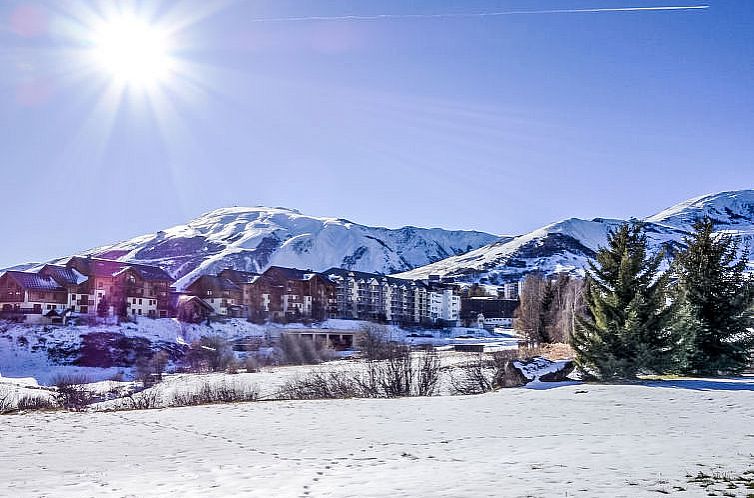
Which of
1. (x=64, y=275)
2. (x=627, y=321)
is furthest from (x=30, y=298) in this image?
(x=627, y=321)

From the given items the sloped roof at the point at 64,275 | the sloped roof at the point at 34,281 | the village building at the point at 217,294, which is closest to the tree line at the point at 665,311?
the sloped roof at the point at 34,281

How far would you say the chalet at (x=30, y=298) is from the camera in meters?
65.4

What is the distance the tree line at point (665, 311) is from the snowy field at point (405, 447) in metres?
3.20

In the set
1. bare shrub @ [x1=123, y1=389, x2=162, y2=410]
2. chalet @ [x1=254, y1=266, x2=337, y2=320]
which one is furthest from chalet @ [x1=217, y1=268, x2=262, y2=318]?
bare shrub @ [x1=123, y1=389, x2=162, y2=410]

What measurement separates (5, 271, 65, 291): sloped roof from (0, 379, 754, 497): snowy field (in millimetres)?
52674

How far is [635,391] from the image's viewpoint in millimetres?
22531

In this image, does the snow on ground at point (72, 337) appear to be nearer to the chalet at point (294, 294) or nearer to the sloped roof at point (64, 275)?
the sloped roof at point (64, 275)

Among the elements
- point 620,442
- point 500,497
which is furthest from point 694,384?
point 500,497

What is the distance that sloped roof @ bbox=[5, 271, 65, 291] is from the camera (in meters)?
67.3

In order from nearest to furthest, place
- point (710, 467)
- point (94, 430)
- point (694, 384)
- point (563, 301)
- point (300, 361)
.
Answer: point (710, 467) → point (94, 430) → point (694, 384) → point (300, 361) → point (563, 301)

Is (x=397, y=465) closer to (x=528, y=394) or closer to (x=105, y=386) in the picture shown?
(x=528, y=394)

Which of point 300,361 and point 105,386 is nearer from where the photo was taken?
point 105,386

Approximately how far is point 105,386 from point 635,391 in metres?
34.0

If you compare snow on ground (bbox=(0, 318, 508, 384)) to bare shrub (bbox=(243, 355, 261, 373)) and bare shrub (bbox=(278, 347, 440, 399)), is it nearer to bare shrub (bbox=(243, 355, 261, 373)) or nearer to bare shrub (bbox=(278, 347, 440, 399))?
bare shrub (bbox=(243, 355, 261, 373))
